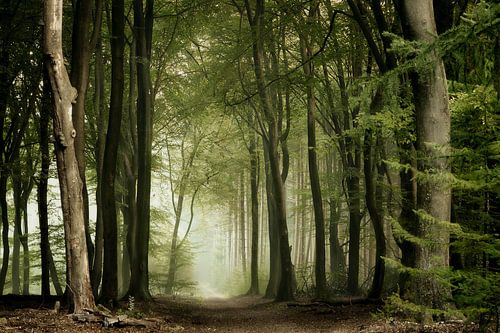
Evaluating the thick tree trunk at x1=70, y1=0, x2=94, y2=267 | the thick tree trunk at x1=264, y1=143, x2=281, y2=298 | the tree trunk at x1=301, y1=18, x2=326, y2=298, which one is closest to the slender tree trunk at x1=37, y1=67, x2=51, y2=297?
the thick tree trunk at x1=70, y1=0, x2=94, y2=267

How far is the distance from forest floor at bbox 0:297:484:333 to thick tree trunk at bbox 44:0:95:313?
57cm

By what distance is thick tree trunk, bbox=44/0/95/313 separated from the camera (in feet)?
25.0

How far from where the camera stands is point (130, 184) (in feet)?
48.7

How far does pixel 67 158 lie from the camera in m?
7.85

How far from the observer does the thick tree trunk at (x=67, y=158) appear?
25.0 ft

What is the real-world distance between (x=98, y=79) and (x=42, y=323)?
328 inches

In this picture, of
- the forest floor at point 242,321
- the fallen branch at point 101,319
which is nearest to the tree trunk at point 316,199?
the forest floor at point 242,321

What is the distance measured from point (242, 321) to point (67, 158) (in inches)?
271

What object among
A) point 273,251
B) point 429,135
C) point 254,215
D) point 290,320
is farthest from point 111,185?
point 273,251

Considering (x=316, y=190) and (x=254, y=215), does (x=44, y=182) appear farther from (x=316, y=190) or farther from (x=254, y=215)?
(x=254, y=215)

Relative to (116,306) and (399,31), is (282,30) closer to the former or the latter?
(399,31)

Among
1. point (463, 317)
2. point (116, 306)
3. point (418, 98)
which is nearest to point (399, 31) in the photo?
point (418, 98)

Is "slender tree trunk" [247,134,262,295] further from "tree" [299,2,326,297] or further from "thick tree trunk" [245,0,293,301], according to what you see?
"tree" [299,2,326,297]

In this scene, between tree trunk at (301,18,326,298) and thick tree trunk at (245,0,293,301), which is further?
thick tree trunk at (245,0,293,301)
